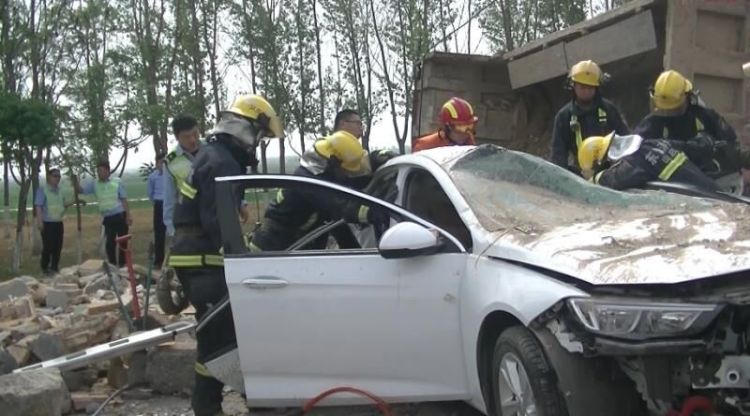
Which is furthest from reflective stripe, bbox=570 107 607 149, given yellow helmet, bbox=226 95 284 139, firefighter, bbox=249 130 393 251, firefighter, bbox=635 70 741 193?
yellow helmet, bbox=226 95 284 139

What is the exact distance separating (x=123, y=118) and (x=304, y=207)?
16205 millimetres

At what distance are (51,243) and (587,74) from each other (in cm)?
928

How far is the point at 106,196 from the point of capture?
12766 millimetres

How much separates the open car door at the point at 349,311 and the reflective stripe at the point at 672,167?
186cm

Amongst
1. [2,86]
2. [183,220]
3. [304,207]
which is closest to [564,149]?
[304,207]

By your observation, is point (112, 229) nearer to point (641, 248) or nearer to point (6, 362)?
point (6, 362)

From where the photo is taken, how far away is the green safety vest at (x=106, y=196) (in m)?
12.8

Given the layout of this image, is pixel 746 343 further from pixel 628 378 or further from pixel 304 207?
pixel 304 207

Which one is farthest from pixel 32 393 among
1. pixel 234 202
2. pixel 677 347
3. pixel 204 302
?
pixel 677 347

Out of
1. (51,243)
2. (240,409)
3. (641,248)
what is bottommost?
(240,409)

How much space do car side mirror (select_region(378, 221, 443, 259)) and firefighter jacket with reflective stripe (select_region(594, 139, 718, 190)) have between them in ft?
5.53

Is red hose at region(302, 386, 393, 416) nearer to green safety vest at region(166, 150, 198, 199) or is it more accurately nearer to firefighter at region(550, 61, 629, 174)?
firefighter at region(550, 61, 629, 174)

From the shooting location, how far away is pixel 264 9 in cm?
2088

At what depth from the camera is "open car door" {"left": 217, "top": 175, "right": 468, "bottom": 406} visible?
166 inches
